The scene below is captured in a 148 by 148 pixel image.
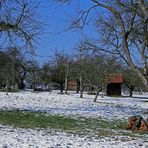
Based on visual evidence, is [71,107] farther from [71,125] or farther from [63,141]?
[63,141]

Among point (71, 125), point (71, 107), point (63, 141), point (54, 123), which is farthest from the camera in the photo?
point (71, 107)

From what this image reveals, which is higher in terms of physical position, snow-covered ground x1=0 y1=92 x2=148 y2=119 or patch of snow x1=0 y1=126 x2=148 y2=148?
snow-covered ground x1=0 y1=92 x2=148 y2=119

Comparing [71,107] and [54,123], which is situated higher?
[71,107]

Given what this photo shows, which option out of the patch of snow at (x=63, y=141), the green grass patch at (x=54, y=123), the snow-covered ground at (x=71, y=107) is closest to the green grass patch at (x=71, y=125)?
the green grass patch at (x=54, y=123)

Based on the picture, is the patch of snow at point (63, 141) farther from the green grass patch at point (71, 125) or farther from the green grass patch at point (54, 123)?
the green grass patch at point (54, 123)

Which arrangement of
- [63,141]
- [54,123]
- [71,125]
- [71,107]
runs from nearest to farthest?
[63,141] < [71,125] < [54,123] < [71,107]

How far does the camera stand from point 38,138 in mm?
13297

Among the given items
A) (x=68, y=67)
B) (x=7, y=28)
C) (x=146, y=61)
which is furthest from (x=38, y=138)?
(x=68, y=67)

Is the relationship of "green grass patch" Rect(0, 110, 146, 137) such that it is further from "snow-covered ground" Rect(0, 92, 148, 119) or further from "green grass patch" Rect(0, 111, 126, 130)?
"snow-covered ground" Rect(0, 92, 148, 119)

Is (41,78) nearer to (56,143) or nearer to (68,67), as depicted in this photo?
(68,67)

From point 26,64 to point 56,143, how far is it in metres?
92.6

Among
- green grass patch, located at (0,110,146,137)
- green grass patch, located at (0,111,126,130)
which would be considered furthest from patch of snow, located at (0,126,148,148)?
green grass patch, located at (0,111,126,130)

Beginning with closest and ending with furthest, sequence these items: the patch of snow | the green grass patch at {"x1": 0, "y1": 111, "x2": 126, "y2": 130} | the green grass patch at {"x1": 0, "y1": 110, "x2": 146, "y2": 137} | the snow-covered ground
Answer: the patch of snow → the green grass patch at {"x1": 0, "y1": 110, "x2": 146, "y2": 137} → the green grass patch at {"x1": 0, "y1": 111, "x2": 126, "y2": 130} → the snow-covered ground

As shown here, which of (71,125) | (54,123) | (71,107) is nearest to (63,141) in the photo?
(71,125)
